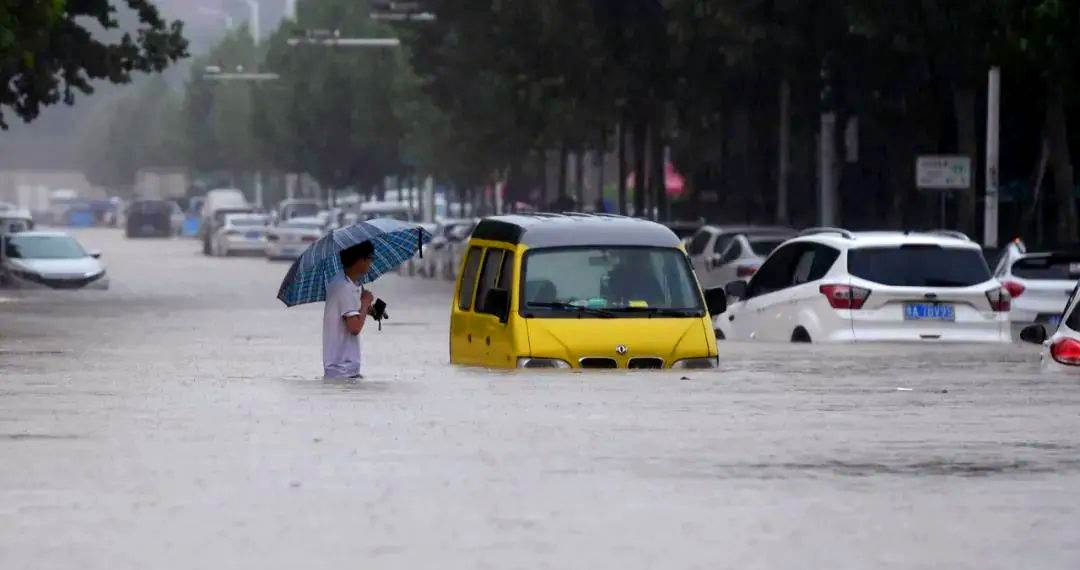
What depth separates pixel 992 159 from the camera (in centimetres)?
4428

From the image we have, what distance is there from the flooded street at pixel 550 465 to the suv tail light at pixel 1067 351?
0.17 meters

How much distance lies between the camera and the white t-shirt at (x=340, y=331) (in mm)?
20203

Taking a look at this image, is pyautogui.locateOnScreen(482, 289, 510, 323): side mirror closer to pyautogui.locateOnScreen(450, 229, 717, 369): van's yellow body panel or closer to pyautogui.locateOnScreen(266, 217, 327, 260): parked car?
pyautogui.locateOnScreen(450, 229, 717, 369): van's yellow body panel

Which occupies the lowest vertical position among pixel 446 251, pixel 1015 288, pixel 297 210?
pixel 297 210

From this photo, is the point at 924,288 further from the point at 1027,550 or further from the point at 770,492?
the point at 1027,550

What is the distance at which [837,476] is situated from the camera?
13.7 metres

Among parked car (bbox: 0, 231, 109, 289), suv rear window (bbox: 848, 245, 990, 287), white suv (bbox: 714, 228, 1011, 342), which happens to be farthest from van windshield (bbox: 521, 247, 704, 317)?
parked car (bbox: 0, 231, 109, 289)

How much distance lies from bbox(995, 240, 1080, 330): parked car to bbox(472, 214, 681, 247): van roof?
10152 mm

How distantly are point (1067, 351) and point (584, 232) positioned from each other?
4504 millimetres

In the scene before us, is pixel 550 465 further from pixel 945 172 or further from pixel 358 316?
pixel 945 172

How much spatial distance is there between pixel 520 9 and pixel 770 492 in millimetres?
43347

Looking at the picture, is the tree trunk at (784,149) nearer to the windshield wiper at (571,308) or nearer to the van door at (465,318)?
the van door at (465,318)

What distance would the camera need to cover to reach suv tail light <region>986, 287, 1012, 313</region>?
83.7 ft

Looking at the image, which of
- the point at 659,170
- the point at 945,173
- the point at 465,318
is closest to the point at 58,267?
the point at 659,170
